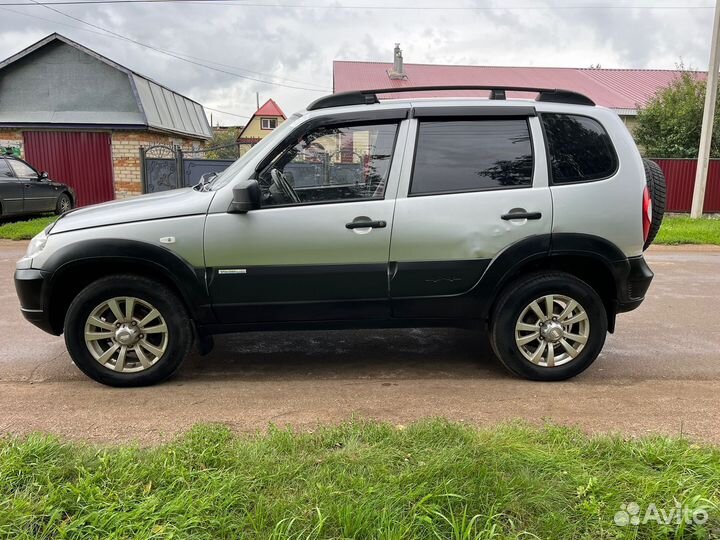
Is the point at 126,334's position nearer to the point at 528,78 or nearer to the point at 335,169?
the point at 335,169

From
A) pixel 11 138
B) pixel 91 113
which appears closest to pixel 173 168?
pixel 91 113

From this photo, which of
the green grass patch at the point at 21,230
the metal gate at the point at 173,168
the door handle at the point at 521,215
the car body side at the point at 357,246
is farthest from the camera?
the metal gate at the point at 173,168

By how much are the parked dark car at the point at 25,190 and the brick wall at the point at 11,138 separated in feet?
→ 15.0

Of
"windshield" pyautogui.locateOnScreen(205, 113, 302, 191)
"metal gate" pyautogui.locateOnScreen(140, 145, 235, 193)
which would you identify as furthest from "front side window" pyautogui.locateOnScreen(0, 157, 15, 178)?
"windshield" pyautogui.locateOnScreen(205, 113, 302, 191)

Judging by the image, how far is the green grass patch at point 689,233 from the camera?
11.9m

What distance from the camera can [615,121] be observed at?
414 centimetres

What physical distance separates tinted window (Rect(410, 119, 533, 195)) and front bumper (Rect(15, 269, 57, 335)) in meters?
2.62

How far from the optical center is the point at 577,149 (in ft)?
13.3

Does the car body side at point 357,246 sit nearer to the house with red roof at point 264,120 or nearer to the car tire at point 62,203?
the car tire at point 62,203

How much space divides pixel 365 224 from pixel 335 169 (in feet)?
1.75

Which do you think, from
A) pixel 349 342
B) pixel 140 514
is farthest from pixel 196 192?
pixel 140 514

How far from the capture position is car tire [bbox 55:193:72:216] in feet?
48.3

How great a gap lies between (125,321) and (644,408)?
3.50 m

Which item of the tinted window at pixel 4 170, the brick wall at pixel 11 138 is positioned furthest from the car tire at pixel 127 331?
the brick wall at pixel 11 138
